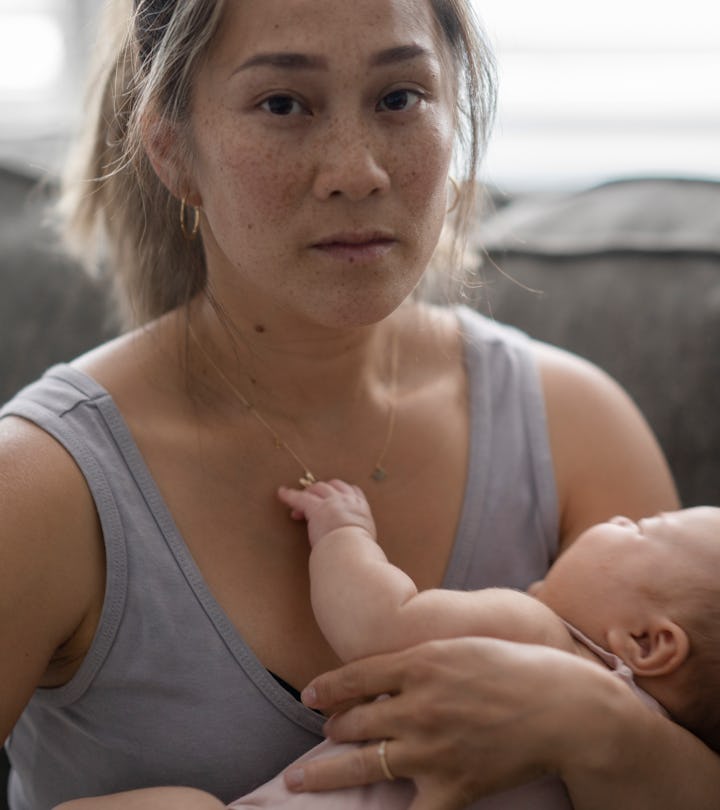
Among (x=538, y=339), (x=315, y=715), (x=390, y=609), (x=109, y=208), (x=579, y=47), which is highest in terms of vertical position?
(x=579, y=47)

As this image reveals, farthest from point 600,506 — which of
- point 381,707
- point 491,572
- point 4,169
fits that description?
point 4,169

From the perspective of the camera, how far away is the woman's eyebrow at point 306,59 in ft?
3.70

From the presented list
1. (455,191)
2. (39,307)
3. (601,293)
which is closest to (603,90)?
(601,293)

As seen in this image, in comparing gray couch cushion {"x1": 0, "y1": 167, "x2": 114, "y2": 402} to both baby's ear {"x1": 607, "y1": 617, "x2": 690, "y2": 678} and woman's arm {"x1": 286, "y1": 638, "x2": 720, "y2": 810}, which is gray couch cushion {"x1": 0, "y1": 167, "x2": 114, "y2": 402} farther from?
baby's ear {"x1": 607, "y1": 617, "x2": 690, "y2": 678}

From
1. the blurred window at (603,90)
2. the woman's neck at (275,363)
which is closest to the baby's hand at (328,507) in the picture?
the woman's neck at (275,363)

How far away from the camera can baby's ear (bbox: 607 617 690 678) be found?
116cm

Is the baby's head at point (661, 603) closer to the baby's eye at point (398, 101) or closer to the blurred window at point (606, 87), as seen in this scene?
the baby's eye at point (398, 101)

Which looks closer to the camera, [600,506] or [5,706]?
[5,706]

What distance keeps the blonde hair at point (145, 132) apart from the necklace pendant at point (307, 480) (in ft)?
0.89

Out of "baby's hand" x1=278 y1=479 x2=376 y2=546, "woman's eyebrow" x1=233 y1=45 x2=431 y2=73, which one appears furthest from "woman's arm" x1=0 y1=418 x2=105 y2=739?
"woman's eyebrow" x1=233 y1=45 x2=431 y2=73

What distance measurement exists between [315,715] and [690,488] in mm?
639

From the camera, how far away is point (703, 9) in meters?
2.26

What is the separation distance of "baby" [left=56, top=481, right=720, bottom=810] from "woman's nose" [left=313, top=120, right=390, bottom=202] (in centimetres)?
34

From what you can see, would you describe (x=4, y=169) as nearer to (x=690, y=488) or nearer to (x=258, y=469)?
(x=258, y=469)
